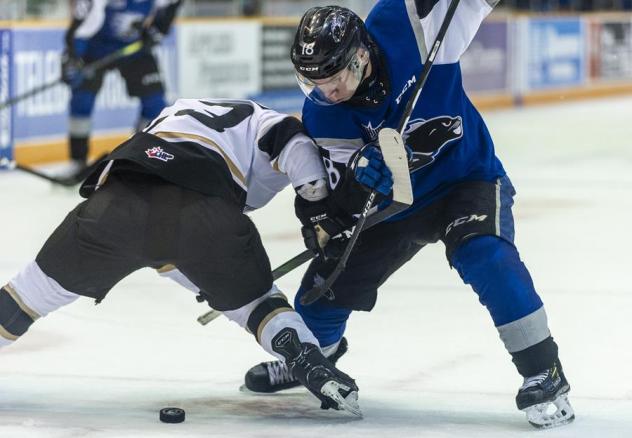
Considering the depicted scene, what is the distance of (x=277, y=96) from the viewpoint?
10266 mm

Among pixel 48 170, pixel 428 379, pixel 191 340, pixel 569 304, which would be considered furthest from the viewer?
pixel 48 170

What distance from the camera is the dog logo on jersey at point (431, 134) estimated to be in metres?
3.06

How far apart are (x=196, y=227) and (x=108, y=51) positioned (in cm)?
502

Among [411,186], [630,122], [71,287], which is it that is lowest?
[630,122]

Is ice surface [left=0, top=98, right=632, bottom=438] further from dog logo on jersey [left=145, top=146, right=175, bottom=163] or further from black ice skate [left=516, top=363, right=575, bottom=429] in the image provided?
dog logo on jersey [left=145, top=146, right=175, bottom=163]

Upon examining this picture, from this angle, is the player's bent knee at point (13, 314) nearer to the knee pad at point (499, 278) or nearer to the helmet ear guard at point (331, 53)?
the helmet ear guard at point (331, 53)

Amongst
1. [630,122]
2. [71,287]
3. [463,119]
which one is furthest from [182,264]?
[630,122]

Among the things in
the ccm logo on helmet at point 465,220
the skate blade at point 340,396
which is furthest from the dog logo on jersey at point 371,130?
the skate blade at point 340,396

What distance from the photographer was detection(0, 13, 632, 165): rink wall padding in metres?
8.12

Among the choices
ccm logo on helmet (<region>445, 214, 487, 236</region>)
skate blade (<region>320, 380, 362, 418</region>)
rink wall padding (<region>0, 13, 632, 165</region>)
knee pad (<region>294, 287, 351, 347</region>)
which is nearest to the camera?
skate blade (<region>320, 380, 362, 418</region>)

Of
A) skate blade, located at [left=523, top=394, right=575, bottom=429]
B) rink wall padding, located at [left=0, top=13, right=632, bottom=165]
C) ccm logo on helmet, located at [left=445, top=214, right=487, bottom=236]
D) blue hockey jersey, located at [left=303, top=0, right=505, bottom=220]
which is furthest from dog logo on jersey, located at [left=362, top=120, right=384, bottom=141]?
rink wall padding, located at [left=0, top=13, right=632, bottom=165]

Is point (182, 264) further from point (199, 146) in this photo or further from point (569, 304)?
point (569, 304)

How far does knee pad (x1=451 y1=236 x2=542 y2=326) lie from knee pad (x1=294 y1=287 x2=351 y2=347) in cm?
43

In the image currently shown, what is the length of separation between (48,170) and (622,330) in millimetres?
4759
